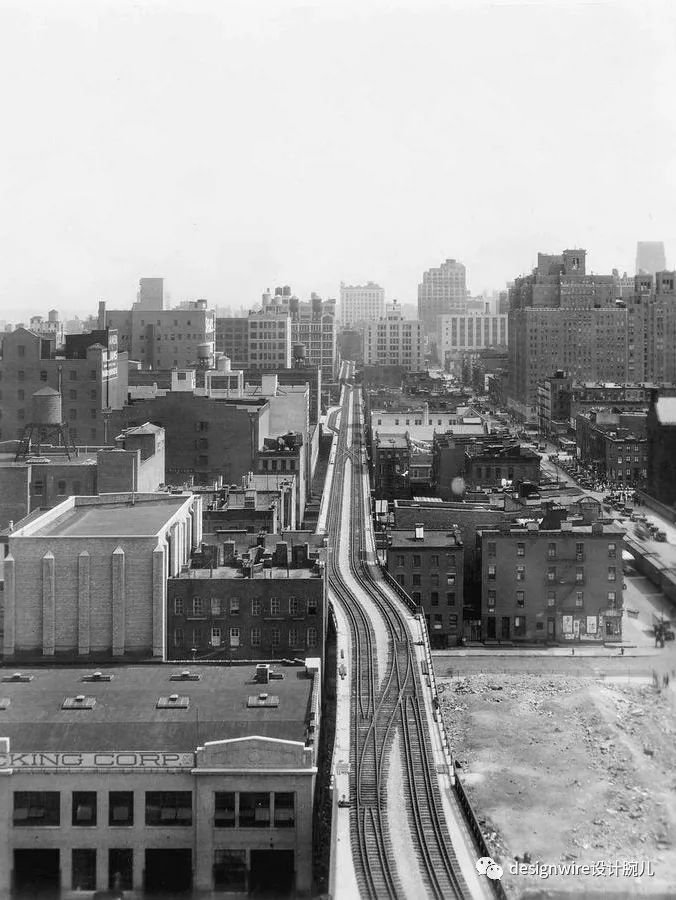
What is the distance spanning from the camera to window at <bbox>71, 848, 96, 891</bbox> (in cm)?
1689

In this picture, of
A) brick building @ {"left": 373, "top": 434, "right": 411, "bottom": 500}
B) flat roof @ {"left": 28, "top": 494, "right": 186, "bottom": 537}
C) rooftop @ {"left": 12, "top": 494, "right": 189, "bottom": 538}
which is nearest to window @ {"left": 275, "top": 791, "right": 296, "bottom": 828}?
rooftop @ {"left": 12, "top": 494, "right": 189, "bottom": 538}

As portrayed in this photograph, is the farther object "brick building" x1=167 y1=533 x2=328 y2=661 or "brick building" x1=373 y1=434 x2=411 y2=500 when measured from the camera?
"brick building" x1=373 y1=434 x2=411 y2=500

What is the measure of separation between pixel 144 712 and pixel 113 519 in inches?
365

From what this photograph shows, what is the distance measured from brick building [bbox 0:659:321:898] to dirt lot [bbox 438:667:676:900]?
12.1 ft

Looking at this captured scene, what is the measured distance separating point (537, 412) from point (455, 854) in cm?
7553

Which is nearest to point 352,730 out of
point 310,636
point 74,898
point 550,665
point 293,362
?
point 310,636

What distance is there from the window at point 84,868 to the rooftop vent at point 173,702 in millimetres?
2575

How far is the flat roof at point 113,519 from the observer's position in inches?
1002

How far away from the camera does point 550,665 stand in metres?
31.6

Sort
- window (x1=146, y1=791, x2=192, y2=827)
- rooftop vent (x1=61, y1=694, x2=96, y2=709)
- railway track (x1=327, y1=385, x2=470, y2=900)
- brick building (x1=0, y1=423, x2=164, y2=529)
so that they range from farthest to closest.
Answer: brick building (x1=0, y1=423, x2=164, y2=529)
rooftop vent (x1=61, y1=694, x2=96, y2=709)
window (x1=146, y1=791, x2=192, y2=827)
railway track (x1=327, y1=385, x2=470, y2=900)

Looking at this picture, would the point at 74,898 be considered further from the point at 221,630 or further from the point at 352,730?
the point at 221,630

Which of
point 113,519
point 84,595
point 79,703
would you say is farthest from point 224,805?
point 113,519

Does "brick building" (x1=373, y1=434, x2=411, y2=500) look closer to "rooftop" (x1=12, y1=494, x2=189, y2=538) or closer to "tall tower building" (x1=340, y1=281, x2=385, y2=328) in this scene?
"rooftop" (x1=12, y1=494, x2=189, y2=538)

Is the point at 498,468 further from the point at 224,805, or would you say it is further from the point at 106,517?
the point at 224,805
